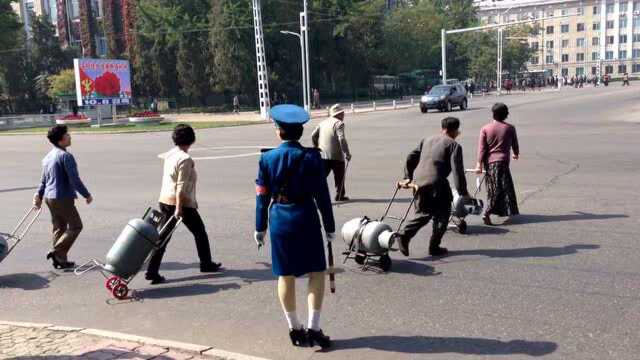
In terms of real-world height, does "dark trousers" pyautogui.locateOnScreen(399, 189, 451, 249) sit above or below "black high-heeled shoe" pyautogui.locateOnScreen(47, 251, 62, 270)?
above

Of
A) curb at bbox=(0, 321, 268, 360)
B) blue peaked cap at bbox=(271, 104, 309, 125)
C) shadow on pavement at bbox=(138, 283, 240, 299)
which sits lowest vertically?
shadow on pavement at bbox=(138, 283, 240, 299)

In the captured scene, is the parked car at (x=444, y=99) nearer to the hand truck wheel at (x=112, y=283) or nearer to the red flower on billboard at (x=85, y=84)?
the red flower on billboard at (x=85, y=84)

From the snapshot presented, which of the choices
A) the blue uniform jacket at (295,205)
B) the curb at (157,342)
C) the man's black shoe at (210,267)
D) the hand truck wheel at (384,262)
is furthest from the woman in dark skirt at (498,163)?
the curb at (157,342)

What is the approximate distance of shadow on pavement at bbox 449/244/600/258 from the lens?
7004 millimetres

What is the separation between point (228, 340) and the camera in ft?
16.0

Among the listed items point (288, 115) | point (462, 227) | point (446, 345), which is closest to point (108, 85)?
point (462, 227)

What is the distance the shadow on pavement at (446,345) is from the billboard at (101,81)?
39303 millimetres

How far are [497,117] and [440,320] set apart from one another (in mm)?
4215

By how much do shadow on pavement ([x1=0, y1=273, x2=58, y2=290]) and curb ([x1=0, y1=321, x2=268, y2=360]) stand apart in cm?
135

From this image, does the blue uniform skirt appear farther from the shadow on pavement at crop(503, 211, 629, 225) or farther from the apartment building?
the apartment building

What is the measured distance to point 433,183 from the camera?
271 inches

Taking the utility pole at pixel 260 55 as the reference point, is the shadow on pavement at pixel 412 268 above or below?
below

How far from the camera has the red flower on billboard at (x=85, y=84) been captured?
40438 millimetres

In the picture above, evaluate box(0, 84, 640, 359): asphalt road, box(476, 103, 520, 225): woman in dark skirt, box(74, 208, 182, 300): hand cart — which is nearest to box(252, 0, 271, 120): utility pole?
box(0, 84, 640, 359): asphalt road
